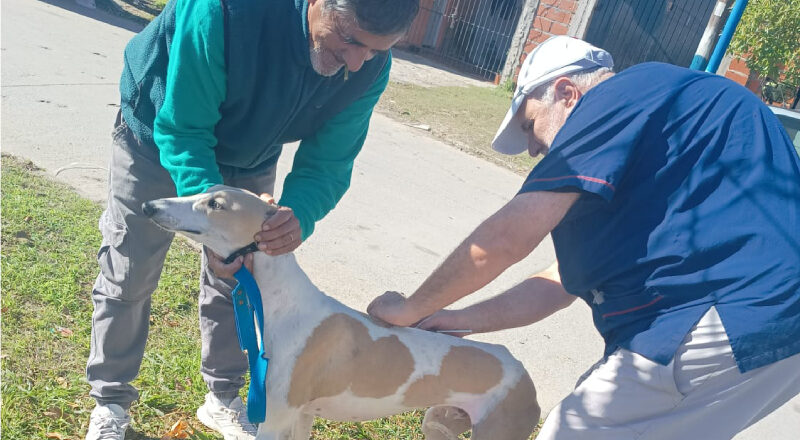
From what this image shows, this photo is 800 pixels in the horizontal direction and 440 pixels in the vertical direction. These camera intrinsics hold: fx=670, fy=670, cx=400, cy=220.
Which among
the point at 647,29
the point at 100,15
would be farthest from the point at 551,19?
the point at 100,15

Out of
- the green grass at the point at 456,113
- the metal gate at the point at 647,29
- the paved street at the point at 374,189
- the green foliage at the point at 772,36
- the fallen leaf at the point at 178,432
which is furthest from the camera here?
the metal gate at the point at 647,29

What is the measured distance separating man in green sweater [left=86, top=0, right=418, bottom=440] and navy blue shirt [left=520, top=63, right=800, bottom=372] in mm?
906

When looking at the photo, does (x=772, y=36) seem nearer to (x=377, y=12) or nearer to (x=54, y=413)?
(x=377, y=12)

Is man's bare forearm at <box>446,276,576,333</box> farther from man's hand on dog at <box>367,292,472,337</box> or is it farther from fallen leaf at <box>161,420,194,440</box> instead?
fallen leaf at <box>161,420,194,440</box>

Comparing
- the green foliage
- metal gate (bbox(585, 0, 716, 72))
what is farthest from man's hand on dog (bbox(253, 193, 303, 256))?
metal gate (bbox(585, 0, 716, 72))

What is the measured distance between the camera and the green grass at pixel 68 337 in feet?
10.4

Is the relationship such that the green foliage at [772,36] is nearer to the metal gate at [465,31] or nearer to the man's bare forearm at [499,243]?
the metal gate at [465,31]

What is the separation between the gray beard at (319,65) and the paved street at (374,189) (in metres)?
2.45

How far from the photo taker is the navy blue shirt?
2043 millimetres

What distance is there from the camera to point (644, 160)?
212 cm

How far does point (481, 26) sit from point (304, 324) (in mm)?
17803

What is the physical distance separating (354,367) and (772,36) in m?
12.5

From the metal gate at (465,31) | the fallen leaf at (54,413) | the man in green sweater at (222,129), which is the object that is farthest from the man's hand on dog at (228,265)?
the metal gate at (465,31)

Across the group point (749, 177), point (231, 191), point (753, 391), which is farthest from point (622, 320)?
point (231, 191)
